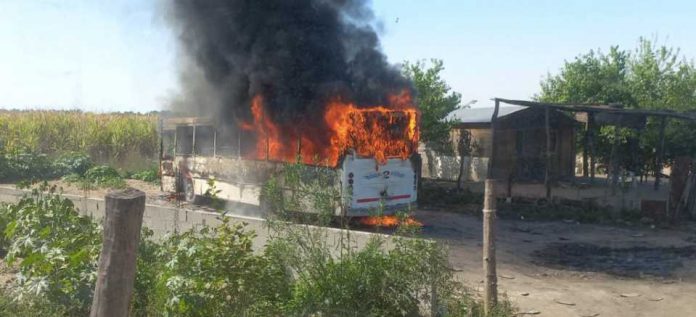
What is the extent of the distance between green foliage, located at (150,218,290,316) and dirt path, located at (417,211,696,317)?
10.0ft

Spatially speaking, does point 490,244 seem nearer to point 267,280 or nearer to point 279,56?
point 267,280

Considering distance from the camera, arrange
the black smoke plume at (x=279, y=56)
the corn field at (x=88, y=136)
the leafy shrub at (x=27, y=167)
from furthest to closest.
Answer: the corn field at (x=88, y=136)
the leafy shrub at (x=27, y=167)
the black smoke plume at (x=279, y=56)

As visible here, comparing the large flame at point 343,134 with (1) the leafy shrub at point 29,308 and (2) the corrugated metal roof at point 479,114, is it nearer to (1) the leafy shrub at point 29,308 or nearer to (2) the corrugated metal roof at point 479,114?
(1) the leafy shrub at point 29,308

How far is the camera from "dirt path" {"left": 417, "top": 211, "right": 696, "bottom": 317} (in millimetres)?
7020

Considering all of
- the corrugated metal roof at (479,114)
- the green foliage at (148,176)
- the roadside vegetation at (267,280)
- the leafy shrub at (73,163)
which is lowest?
the roadside vegetation at (267,280)

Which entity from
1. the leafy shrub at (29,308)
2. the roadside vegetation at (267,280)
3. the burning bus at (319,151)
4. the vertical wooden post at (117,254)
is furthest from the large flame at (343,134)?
the vertical wooden post at (117,254)

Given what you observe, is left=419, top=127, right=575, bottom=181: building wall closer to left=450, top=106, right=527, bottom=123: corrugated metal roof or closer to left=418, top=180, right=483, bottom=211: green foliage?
left=450, top=106, right=527, bottom=123: corrugated metal roof

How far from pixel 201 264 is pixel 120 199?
4.53 ft

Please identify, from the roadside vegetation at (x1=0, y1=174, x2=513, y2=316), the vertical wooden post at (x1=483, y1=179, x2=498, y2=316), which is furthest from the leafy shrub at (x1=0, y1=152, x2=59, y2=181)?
the vertical wooden post at (x1=483, y1=179, x2=498, y2=316)

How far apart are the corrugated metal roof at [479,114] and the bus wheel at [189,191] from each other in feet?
36.5

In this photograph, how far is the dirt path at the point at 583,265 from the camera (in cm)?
702

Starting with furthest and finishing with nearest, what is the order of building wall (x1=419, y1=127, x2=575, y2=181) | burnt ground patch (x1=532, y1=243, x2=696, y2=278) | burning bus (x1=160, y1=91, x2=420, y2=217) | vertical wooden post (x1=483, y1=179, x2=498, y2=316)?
building wall (x1=419, y1=127, x2=575, y2=181) < burning bus (x1=160, y1=91, x2=420, y2=217) < burnt ground patch (x1=532, y1=243, x2=696, y2=278) < vertical wooden post (x1=483, y1=179, x2=498, y2=316)

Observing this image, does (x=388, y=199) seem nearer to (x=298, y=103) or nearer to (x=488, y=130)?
(x=298, y=103)

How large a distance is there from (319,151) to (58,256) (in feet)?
24.6
